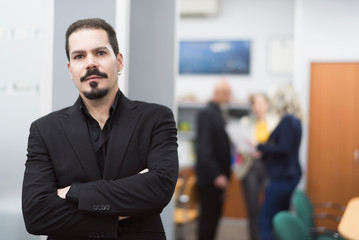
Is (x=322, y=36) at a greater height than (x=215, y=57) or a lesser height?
greater

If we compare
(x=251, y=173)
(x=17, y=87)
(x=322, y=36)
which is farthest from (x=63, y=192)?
(x=322, y=36)

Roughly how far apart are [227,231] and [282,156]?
2187mm

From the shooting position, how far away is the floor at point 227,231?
17.6 ft

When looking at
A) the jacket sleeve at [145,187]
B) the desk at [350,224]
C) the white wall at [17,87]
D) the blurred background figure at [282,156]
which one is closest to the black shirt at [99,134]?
the jacket sleeve at [145,187]

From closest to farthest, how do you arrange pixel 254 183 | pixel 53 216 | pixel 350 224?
pixel 53 216
pixel 350 224
pixel 254 183

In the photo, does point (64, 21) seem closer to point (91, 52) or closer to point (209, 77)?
point (91, 52)

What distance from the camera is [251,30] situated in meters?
6.64

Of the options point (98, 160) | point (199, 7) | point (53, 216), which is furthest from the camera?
point (199, 7)

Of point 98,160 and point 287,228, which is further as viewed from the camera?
point 287,228

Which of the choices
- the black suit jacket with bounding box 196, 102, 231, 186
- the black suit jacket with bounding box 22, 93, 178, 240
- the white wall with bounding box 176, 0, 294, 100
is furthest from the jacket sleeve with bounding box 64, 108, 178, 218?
the white wall with bounding box 176, 0, 294, 100

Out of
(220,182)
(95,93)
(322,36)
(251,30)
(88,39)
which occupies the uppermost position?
(251,30)

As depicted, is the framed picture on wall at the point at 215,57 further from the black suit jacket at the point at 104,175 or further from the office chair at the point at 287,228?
the black suit jacket at the point at 104,175

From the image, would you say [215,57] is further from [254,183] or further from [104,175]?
[104,175]

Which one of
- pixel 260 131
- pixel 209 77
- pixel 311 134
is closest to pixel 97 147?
pixel 260 131
